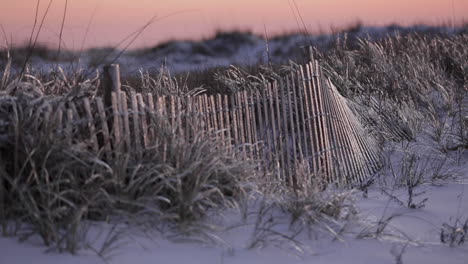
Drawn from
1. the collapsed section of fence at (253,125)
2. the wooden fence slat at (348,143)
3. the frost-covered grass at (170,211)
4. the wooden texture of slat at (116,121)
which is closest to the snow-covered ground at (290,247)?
the frost-covered grass at (170,211)

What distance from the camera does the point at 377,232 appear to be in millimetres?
3459

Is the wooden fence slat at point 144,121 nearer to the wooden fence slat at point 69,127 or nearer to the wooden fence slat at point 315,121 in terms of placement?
the wooden fence slat at point 69,127

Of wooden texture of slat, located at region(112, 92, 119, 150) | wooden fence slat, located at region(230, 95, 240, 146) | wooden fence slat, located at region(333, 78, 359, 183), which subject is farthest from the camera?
wooden fence slat, located at region(333, 78, 359, 183)

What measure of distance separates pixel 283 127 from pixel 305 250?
209 centimetres

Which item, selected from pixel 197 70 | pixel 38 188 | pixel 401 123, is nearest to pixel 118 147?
pixel 38 188

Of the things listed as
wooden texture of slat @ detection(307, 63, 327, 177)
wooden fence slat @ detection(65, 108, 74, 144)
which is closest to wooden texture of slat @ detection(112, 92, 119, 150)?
wooden fence slat @ detection(65, 108, 74, 144)

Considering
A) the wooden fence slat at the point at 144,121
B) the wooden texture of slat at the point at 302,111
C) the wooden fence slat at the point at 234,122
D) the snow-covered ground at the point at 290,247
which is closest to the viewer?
the snow-covered ground at the point at 290,247

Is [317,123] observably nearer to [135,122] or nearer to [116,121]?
[135,122]

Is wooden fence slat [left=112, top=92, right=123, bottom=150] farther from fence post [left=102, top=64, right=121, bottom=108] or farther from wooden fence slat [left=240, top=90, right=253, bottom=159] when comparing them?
wooden fence slat [left=240, top=90, right=253, bottom=159]

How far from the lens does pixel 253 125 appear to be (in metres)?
4.76

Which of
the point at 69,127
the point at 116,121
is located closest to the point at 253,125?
the point at 116,121

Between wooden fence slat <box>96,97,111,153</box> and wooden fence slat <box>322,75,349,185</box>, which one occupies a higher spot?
wooden fence slat <box>96,97,111,153</box>

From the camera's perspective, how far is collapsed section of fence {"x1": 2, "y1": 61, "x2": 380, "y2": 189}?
3584mm

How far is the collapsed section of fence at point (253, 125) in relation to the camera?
358 centimetres
